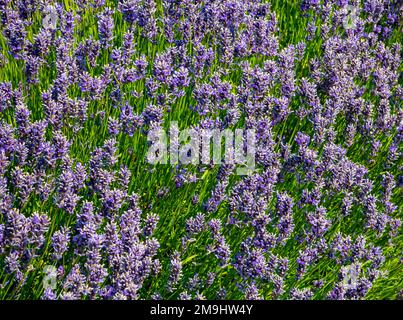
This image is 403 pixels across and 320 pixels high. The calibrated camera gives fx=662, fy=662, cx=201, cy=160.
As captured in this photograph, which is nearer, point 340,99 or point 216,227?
point 216,227

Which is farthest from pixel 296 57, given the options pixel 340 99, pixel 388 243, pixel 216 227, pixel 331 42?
pixel 216 227

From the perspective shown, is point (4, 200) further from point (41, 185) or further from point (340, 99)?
point (340, 99)

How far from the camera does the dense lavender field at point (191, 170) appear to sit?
293 centimetres

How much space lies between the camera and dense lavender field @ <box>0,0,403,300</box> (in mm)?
2926

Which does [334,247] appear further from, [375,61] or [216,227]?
[375,61]

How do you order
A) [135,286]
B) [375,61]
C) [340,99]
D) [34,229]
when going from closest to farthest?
[135,286]
[34,229]
[340,99]
[375,61]

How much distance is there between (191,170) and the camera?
3.54 m

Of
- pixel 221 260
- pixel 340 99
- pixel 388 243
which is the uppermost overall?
pixel 340 99

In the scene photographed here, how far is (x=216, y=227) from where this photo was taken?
3098mm

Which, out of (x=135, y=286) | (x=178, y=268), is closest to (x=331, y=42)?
(x=178, y=268)

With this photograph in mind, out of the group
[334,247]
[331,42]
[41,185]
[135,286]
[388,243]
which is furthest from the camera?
[331,42]

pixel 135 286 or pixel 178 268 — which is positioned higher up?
pixel 135 286
